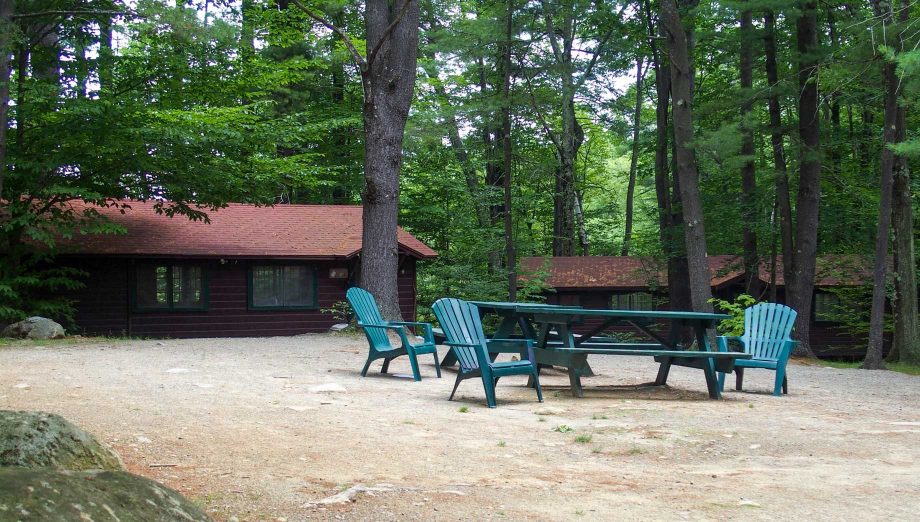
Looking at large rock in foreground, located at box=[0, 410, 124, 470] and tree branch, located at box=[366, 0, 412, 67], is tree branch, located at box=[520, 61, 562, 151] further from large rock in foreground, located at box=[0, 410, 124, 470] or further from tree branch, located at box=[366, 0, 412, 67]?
large rock in foreground, located at box=[0, 410, 124, 470]

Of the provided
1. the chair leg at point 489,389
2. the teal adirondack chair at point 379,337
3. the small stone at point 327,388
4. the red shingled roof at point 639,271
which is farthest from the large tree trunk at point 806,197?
the small stone at point 327,388

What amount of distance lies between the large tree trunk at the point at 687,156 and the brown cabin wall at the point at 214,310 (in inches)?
340

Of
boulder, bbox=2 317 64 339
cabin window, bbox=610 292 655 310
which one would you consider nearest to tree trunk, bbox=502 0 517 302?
cabin window, bbox=610 292 655 310

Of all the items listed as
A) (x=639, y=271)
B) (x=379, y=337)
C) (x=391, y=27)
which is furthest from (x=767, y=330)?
(x=639, y=271)

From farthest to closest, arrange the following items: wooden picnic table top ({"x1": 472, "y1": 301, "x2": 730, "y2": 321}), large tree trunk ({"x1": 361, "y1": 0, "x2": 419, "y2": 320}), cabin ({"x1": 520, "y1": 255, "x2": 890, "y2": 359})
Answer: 1. cabin ({"x1": 520, "y1": 255, "x2": 890, "y2": 359})
2. large tree trunk ({"x1": 361, "y1": 0, "x2": 419, "y2": 320})
3. wooden picnic table top ({"x1": 472, "y1": 301, "x2": 730, "y2": 321})

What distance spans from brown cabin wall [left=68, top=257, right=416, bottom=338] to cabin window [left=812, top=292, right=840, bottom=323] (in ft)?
39.6

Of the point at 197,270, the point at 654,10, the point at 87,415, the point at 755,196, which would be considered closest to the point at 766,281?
the point at 755,196

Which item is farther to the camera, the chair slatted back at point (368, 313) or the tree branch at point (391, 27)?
the tree branch at point (391, 27)

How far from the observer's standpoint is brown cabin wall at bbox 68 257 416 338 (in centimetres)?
1916

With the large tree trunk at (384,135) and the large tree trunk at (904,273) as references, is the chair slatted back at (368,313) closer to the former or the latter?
the large tree trunk at (384,135)

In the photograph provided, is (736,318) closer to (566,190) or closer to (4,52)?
(4,52)

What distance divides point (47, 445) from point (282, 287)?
57.6ft

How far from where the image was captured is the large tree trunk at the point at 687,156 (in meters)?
14.4

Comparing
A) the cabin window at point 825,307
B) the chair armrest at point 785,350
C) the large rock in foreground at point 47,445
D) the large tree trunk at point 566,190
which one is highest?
the large tree trunk at point 566,190
